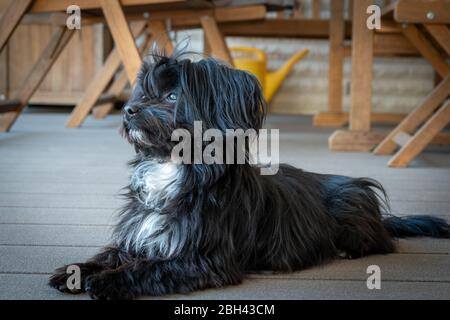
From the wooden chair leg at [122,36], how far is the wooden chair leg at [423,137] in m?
1.60

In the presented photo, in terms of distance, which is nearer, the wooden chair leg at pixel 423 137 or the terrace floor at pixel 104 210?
the terrace floor at pixel 104 210

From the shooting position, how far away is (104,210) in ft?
8.21

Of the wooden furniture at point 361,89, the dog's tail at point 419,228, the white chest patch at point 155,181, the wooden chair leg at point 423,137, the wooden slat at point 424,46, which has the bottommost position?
the dog's tail at point 419,228

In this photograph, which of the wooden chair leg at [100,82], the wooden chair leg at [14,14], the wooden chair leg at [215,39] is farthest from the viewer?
the wooden chair leg at [100,82]

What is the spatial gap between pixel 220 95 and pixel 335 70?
196 inches

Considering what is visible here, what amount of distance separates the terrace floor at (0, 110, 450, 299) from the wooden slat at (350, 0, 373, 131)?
307mm

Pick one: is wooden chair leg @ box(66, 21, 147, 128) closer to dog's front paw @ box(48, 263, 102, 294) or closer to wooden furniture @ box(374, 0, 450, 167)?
wooden furniture @ box(374, 0, 450, 167)

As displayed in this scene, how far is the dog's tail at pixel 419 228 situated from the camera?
2.19 m

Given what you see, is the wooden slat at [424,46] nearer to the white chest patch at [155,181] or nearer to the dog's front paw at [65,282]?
the white chest patch at [155,181]

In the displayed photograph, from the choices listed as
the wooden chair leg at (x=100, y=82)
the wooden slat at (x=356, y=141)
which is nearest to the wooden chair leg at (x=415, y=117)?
the wooden slat at (x=356, y=141)

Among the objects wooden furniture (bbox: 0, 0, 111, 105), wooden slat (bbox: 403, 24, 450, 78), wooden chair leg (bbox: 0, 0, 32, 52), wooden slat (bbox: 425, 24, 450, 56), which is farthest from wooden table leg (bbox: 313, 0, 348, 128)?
wooden chair leg (bbox: 0, 0, 32, 52)

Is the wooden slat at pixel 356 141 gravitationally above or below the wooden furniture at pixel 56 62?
below
